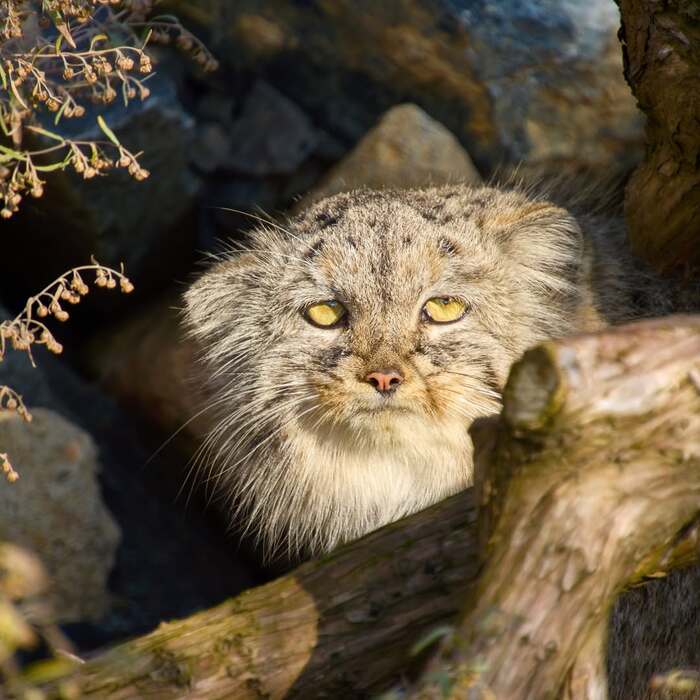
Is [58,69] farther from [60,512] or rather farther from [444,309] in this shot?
[60,512]

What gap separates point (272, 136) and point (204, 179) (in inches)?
16.8

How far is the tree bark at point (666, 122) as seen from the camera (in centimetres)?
312

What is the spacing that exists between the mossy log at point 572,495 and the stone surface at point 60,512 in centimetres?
297

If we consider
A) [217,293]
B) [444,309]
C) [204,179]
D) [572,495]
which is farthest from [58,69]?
[572,495]

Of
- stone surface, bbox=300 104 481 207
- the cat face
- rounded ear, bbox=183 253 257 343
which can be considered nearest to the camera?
the cat face

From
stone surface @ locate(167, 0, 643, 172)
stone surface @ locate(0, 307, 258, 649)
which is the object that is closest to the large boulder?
stone surface @ locate(0, 307, 258, 649)

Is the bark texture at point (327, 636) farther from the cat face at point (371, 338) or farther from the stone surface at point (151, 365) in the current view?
the stone surface at point (151, 365)

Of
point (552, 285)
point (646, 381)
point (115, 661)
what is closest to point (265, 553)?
point (552, 285)

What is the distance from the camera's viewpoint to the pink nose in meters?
3.30

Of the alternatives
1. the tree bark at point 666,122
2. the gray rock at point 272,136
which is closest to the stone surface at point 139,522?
the gray rock at point 272,136

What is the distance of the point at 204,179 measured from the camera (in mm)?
5727

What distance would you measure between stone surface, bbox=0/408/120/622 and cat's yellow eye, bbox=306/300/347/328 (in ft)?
Result: 5.66

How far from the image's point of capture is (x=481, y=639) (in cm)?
211

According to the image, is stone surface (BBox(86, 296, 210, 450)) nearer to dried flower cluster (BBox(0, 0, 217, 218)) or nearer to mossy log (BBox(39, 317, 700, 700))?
dried flower cluster (BBox(0, 0, 217, 218))
